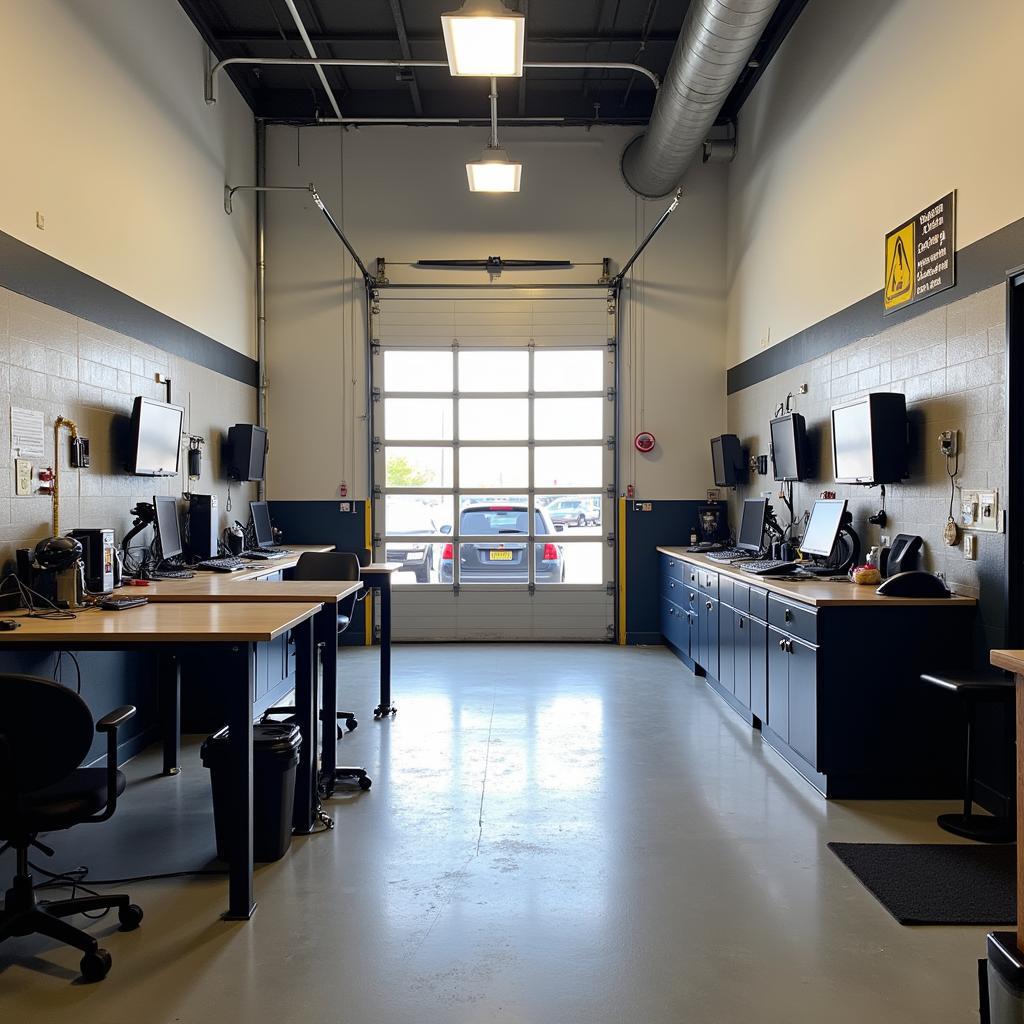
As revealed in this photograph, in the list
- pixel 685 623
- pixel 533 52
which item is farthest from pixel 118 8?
pixel 685 623

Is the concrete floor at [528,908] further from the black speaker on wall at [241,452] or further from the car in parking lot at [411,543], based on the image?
the car in parking lot at [411,543]

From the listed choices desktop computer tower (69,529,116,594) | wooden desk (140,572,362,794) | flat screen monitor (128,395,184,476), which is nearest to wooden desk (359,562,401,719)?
wooden desk (140,572,362,794)

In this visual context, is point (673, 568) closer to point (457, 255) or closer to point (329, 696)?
point (457, 255)

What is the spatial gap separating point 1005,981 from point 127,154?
566 centimetres

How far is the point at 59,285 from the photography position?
4.19m

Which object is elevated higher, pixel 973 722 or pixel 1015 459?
pixel 1015 459

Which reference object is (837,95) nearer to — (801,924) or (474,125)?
(474,125)

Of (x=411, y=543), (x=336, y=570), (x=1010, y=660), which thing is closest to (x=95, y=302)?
(x=336, y=570)

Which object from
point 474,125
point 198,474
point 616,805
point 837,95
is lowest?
point 616,805

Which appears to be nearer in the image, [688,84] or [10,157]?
[10,157]

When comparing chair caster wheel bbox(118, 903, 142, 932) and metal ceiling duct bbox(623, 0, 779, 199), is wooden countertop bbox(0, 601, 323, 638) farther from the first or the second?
metal ceiling duct bbox(623, 0, 779, 199)

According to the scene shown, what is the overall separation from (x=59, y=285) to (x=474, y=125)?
4874 millimetres

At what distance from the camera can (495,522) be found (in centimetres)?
803

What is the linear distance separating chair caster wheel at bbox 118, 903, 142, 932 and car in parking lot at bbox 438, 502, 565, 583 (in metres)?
5.38
